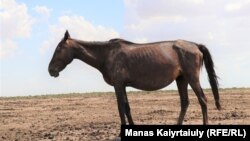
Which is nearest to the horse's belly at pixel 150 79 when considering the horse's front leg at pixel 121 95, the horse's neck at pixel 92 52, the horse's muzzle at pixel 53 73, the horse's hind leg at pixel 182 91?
the horse's front leg at pixel 121 95

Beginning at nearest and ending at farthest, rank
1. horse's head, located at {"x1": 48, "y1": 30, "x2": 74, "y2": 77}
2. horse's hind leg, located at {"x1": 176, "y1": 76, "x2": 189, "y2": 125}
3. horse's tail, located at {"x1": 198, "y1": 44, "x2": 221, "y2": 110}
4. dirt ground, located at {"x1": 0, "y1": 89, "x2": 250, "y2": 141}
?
horse's head, located at {"x1": 48, "y1": 30, "x2": 74, "y2": 77}, horse's hind leg, located at {"x1": 176, "y1": 76, "x2": 189, "y2": 125}, horse's tail, located at {"x1": 198, "y1": 44, "x2": 221, "y2": 110}, dirt ground, located at {"x1": 0, "y1": 89, "x2": 250, "y2": 141}

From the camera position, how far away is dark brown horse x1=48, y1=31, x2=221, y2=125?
11.4 metres

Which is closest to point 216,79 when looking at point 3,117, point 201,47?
point 201,47

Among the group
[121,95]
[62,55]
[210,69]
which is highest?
[62,55]

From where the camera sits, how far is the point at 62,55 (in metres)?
11.9

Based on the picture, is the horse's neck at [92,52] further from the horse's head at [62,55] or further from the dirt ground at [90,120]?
the dirt ground at [90,120]

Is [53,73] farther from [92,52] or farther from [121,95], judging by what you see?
[121,95]

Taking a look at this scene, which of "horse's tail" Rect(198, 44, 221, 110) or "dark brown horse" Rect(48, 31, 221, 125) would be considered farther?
"horse's tail" Rect(198, 44, 221, 110)

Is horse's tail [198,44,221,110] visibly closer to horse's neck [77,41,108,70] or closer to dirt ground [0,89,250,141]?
dirt ground [0,89,250,141]

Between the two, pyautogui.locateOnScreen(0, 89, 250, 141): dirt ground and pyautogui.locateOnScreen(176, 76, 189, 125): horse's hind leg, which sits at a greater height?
pyautogui.locateOnScreen(176, 76, 189, 125): horse's hind leg

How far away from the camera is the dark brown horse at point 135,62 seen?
37.5 feet

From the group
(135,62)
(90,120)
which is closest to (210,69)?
(135,62)

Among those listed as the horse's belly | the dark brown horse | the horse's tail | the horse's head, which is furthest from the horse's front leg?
the horse's tail

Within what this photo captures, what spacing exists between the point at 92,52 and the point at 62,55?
29.9 inches
